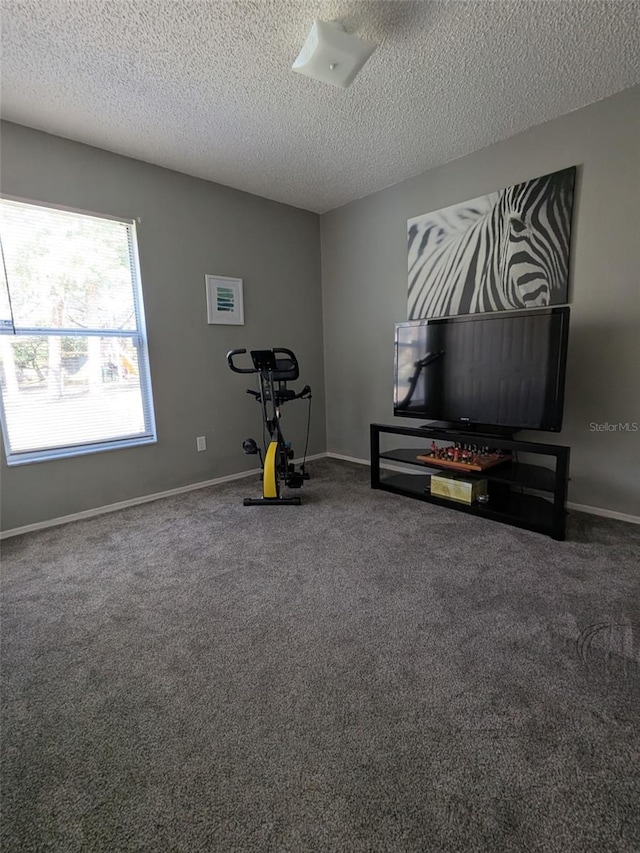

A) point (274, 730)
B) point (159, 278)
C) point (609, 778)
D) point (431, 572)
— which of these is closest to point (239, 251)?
point (159, 278)

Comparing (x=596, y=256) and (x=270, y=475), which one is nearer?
(x=596, y=256)

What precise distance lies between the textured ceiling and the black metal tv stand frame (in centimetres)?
200

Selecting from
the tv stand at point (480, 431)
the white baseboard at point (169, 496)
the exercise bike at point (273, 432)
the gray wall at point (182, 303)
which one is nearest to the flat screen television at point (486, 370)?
the tv stand at point (480, 431)

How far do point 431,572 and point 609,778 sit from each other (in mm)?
1010

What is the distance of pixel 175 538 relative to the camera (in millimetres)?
2453

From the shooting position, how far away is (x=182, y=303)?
10.5 ft

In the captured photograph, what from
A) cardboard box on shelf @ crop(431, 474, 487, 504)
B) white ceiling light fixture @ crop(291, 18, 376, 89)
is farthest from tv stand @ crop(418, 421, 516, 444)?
white ceiling light fixture @ crop(291, 18, 376, 89)

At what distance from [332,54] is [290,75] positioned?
1.27ft

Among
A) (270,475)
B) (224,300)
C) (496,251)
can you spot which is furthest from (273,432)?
(496,251)

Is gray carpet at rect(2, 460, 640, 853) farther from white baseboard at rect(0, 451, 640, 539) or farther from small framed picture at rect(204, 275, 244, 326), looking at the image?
small framed picture at rect(204, 275, 244, 326)

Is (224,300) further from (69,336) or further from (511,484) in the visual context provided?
(511,484)

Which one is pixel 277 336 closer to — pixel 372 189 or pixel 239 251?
pixel 239 251

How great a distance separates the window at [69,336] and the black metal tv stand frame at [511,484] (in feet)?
6.72

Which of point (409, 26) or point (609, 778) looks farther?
point (409, 26)
